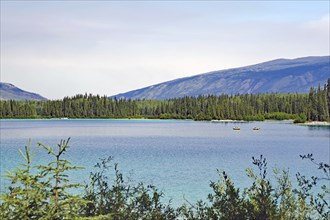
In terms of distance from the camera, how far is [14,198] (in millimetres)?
5945

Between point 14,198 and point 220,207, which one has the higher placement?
point 14,198

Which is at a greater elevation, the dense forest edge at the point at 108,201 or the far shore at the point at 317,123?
the dense forest edge at the point at 108,201

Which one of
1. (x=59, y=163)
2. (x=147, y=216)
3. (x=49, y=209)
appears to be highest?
(x=59, y=163)

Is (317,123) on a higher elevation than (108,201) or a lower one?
lower

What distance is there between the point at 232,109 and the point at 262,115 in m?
12.2

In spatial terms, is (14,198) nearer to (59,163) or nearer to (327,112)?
(59,163)

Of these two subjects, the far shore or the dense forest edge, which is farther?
the far shore

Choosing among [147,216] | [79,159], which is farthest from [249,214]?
[79,159]

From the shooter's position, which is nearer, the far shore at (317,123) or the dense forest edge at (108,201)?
the dense forest edge at (108,201)

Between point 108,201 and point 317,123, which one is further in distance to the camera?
point 317,123

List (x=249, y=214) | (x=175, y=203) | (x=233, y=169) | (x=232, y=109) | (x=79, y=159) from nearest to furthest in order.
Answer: (x=249, y=214)
(x=175, y=203)
(x=233, y=169)
(x=79, y=159)
(x=232, y=109)

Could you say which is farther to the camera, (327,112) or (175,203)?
(327,112)

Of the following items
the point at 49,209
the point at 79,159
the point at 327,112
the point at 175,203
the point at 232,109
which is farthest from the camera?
the point at 232,109

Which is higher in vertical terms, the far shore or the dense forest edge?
the dense forest edge
